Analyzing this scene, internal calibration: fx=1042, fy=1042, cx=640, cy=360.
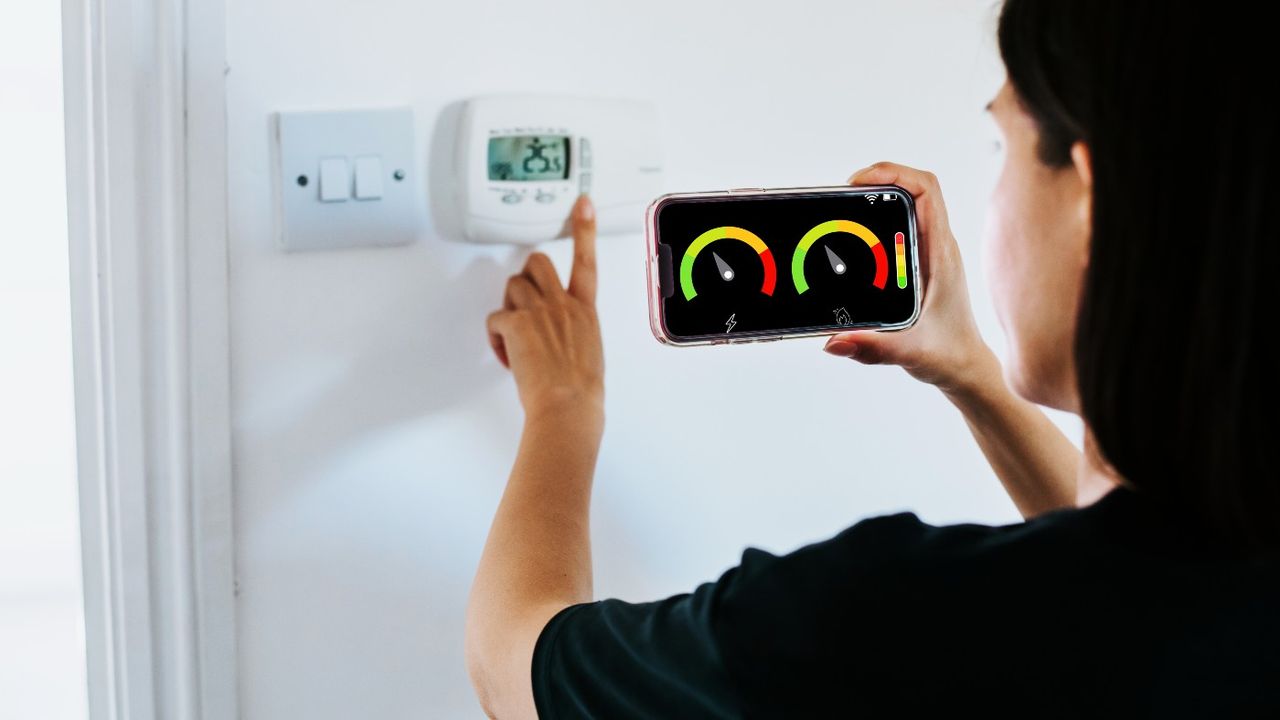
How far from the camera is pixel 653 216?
60 cm

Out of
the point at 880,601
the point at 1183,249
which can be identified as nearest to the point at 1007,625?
the point at 880,601

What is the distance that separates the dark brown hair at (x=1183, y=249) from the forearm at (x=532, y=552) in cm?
31

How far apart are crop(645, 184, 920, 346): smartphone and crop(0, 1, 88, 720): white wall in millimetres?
377

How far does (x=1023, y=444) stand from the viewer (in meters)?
0.75

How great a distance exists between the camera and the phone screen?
24.4 inches

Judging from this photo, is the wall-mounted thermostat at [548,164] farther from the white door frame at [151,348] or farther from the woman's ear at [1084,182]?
the woman's ear at [1084,182]

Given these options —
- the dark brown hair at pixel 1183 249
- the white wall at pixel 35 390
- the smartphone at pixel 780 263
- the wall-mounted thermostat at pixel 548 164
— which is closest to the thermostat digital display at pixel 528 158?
the wall-mounted thermostat at pixel 548 164

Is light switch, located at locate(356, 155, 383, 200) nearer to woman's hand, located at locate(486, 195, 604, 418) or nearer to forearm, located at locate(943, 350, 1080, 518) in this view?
woman's hand, located at locate(486, 195, 604, 418)

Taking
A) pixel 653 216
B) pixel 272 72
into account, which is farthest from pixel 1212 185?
pixel 272 72

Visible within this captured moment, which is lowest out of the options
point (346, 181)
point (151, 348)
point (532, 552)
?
point (532, 552)

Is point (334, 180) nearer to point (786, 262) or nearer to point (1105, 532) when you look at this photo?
point (786, 262)

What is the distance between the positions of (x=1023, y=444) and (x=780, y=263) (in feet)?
0.82

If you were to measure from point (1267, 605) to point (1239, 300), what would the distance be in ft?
0.41

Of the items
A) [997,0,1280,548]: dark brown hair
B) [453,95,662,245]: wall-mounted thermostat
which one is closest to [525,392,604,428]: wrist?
[453,95,662,245]: wall-mounted thermostat
